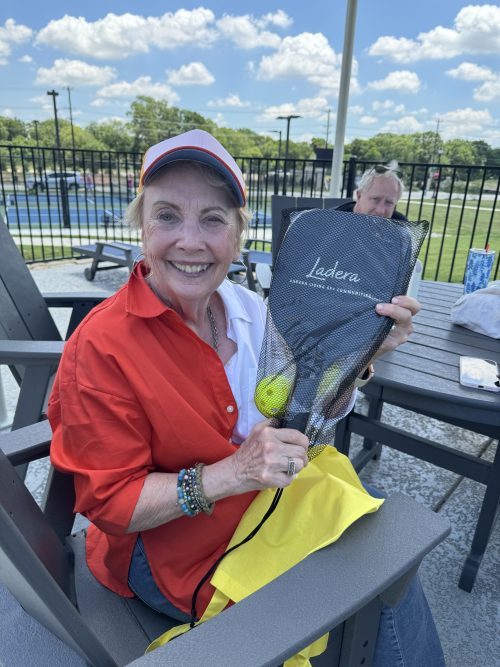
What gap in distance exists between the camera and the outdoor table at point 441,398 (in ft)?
4.70

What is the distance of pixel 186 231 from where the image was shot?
1025 millimetres

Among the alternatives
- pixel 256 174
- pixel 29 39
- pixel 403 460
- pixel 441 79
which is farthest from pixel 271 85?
pixel 403 460

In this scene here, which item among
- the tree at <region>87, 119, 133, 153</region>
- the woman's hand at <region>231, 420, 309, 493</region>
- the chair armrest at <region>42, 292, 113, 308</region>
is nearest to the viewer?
the woman's hand at <region>231, 420, 309, 493</region>

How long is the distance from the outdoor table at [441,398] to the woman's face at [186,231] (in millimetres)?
754

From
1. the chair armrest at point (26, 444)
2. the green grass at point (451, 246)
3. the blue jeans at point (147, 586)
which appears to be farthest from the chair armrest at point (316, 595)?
the green grass at point (451, 246)

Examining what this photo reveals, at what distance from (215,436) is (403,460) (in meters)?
1.77

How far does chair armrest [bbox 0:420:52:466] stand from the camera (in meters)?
1.17

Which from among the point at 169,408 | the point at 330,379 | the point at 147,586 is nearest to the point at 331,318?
the point at 330,379

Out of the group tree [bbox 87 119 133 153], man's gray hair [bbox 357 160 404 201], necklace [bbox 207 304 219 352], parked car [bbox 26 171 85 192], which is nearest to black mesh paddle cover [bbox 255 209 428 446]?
necklace [bbox 207 304 219 352]

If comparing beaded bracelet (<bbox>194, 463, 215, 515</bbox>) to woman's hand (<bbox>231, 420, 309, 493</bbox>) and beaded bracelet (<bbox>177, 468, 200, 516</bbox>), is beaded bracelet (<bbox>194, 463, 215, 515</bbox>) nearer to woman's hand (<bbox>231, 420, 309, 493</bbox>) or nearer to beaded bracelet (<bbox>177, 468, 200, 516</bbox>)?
beaded bracelet (<bbox>177, 468, 200, 516</bbox>)

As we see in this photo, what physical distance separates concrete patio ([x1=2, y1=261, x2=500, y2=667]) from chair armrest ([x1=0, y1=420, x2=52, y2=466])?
2.83 feet

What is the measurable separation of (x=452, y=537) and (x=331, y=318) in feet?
5.15

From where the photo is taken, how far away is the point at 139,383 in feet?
3.01

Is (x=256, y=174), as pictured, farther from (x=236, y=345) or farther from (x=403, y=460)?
(x=236, y=345)
